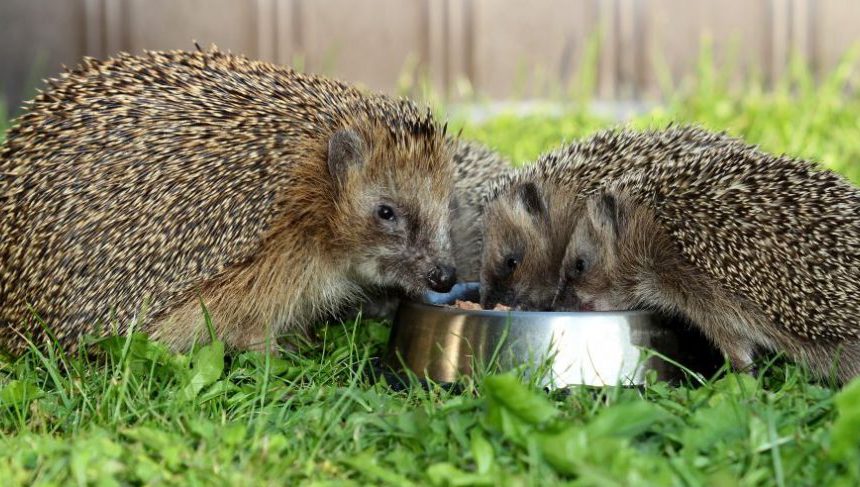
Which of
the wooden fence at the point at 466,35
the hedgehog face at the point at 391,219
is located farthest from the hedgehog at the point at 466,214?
the wooden fence at the point at 466,35

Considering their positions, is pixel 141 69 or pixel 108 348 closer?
pixel 108 348

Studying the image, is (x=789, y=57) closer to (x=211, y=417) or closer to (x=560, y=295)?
(x=560, y=295)

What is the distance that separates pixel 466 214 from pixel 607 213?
0.80m

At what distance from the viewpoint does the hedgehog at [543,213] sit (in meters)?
3.99

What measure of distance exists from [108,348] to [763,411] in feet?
6.14

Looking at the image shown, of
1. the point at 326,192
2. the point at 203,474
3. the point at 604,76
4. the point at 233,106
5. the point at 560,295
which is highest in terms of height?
the point at 604,76

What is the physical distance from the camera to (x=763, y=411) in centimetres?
262

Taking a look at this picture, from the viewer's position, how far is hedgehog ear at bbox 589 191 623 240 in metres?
3.72

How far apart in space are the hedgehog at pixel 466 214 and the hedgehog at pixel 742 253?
71 cm

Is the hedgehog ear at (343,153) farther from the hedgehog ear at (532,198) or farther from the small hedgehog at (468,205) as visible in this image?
the hedgehog ear at (532,198)

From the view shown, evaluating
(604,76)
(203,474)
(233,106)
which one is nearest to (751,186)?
(233,106)

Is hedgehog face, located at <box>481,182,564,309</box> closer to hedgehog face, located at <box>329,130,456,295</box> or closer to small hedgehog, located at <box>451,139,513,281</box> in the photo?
small hedgehog, located at <box>451,139,513,281</box>

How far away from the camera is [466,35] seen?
24.4ft

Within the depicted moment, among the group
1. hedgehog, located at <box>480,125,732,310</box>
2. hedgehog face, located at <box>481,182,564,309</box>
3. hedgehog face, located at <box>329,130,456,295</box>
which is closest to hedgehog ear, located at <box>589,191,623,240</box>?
hedgehog, located at <box>480,125,732,310</box>
